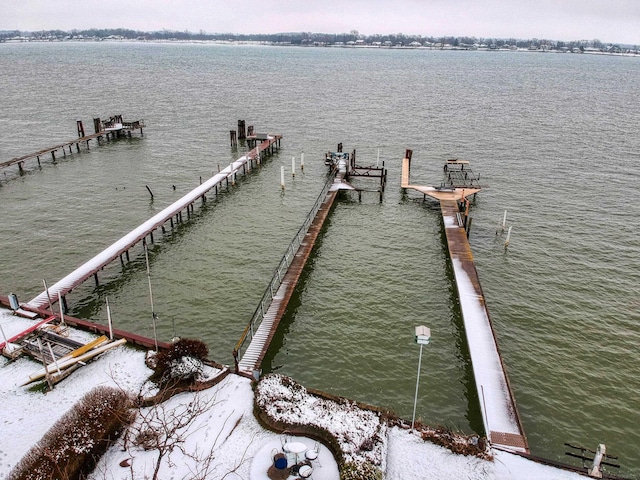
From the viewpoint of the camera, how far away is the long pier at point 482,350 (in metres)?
18.0

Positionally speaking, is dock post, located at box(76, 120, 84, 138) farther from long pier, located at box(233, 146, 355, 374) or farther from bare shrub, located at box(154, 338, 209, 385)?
bare shrub, located at box(154, 338, 209, 385)

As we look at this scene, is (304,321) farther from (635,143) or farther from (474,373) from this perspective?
(635,143)

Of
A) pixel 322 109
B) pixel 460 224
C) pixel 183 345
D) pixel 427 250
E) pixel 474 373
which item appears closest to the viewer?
pixel 183 345

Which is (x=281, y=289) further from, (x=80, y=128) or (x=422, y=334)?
(x=80, y=128)

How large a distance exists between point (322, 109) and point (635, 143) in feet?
189

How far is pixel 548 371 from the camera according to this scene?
2361cm

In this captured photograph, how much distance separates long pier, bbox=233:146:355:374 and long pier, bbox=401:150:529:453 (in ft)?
34.2

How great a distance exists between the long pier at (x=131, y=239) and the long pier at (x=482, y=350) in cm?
2178

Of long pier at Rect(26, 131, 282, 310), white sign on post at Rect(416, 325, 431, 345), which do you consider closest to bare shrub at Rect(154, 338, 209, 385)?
long pier at Rect(26, 131, 282, 310)

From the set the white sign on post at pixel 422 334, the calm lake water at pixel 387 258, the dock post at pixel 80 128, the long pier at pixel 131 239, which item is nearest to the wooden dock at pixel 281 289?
the calm lake water at pixel 387 258

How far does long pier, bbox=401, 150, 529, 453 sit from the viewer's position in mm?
18016

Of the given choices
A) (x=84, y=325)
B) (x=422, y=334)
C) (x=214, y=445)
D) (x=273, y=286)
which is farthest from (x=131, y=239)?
(x=422, y=334)

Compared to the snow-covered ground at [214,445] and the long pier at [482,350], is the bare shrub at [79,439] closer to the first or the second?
the snow-covered ground at [214,445]

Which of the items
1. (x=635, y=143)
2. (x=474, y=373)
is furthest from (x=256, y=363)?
(x=635, y=143)
